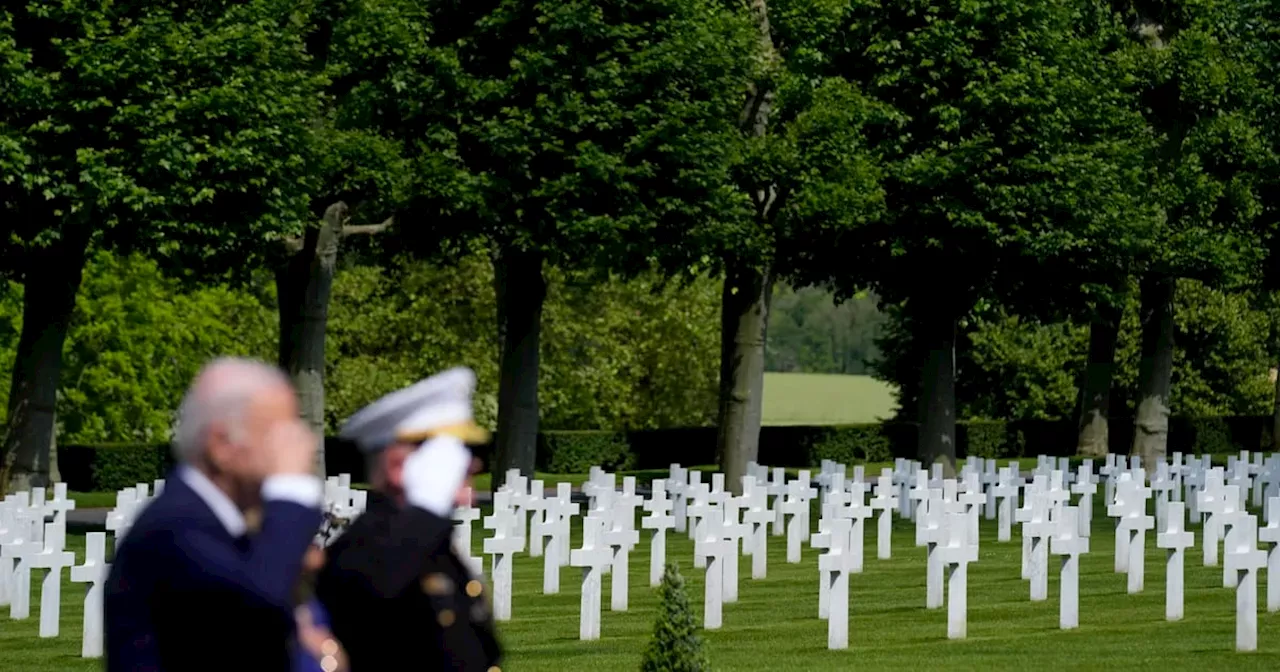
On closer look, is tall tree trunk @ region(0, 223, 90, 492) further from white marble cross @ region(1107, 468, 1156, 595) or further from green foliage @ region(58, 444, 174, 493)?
green foliage @ region(58, 444, 174, 493)

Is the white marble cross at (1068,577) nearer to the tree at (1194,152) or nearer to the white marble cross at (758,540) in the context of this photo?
the white marble cross at (758,540)

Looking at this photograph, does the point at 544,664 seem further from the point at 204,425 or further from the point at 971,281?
the point at 971,281

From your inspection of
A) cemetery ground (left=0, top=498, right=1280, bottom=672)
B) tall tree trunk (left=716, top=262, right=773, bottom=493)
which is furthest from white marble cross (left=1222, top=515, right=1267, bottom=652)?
tall tree trunk (left=716, top=262, right=773, bottom=493)

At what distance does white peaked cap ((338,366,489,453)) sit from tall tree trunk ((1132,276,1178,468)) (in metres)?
42.8

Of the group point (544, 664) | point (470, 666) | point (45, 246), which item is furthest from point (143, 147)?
point (470, 666)

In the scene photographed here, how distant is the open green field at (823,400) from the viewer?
381 ft

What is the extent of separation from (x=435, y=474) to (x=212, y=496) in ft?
3.20

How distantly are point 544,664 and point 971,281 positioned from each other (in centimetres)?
2405

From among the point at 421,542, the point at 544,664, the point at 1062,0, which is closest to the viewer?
the point at 421,542

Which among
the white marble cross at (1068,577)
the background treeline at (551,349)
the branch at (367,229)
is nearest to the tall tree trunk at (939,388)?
the branch at (367,229)

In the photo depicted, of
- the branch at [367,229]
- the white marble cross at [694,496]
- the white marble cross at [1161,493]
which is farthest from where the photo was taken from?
the branch at [367,229]

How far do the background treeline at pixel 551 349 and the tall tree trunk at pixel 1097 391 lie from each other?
105 cm

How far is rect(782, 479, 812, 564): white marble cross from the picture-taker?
25.6m

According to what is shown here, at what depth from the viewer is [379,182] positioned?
3291 cm
